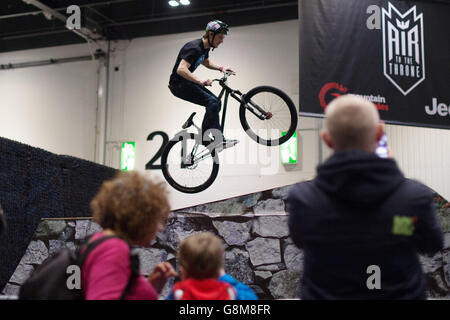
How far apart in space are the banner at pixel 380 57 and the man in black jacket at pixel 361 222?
10.7 ft

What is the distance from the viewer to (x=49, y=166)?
17.9 feet

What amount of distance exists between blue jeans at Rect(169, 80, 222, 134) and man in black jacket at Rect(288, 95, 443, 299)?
305 centimetres

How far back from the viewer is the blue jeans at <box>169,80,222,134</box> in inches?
175

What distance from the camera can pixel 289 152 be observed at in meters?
7.94

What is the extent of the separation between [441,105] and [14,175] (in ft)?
14.0

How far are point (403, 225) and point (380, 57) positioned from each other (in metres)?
3.96

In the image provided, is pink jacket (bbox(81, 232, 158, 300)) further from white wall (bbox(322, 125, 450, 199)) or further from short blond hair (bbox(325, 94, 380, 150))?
white wall (bbox(322, 125, 450, 199))

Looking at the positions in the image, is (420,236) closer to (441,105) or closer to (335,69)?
(335,69)

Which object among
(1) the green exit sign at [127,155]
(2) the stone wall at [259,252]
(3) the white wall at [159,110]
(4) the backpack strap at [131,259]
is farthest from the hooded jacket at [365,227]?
(1) the green exit sign at [127,155]

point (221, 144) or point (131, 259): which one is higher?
point (221, 144)

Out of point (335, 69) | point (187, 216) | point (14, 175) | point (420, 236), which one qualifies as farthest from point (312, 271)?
point (14, 175)

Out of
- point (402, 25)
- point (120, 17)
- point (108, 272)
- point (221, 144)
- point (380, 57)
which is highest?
point (120, 17)

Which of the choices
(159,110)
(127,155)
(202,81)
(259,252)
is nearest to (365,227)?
(259,252)

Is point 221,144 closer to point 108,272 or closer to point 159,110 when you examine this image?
point 108,272
